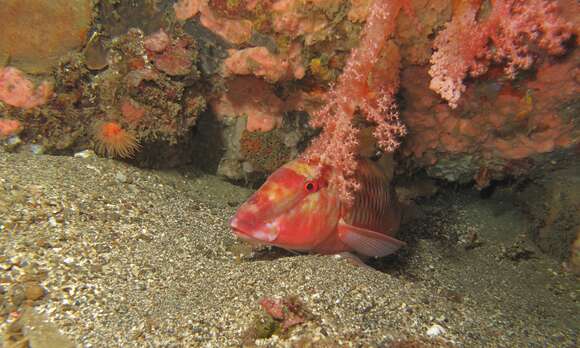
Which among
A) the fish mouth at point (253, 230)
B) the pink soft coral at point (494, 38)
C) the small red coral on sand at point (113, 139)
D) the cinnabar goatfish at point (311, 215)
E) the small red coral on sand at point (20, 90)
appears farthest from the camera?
the small red coral on sand at point (113, 139)

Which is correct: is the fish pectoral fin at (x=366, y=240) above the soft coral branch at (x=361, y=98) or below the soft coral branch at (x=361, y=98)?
below

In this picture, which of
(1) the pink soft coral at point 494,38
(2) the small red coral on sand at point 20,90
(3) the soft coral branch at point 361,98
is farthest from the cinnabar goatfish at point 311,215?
(2) the small red coral on sand at point 20,90

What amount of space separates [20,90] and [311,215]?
3304 millimetres

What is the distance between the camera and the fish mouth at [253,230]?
9.18 ft

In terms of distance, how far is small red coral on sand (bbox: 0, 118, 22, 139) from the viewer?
12.2 ft

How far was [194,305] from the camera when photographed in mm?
2375

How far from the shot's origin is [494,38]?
2.84 meters

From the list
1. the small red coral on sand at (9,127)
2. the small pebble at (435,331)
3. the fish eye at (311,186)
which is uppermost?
the fish eye at (311,186)

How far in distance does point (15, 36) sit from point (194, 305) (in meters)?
3.42

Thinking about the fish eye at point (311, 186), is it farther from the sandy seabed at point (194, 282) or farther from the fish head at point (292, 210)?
the sandy seabed at point (194, 282)

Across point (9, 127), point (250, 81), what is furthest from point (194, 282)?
point (9, 127)

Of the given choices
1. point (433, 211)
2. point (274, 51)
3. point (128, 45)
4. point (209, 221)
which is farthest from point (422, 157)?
point (128, 45)

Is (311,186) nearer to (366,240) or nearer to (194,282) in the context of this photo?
(366,240)

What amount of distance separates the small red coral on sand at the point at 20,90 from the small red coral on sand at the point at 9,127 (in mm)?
184
